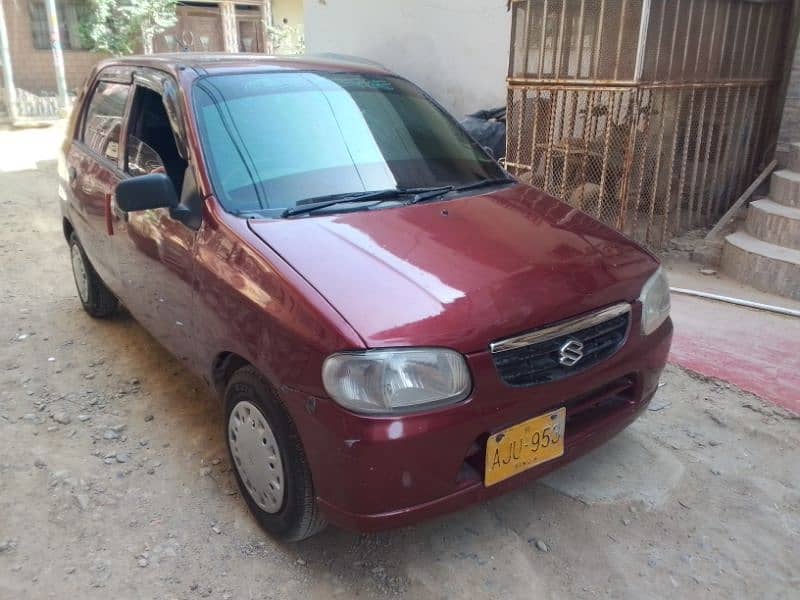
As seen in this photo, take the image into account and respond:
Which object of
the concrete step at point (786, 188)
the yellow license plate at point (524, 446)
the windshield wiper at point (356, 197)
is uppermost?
the windshield wiper at point (356, 197)

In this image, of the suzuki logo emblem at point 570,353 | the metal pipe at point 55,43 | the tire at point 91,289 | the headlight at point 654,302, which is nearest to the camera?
the suzuki logo emblem at point 570,353

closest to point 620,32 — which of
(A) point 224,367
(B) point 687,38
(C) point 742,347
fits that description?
(B) point 687,38

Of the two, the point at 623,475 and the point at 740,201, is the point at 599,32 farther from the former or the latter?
the point at 623,475

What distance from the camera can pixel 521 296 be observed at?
214 cm

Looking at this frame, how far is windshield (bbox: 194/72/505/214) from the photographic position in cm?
264

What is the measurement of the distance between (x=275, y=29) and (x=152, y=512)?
66.2 feet

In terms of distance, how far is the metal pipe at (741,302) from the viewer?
4207mm

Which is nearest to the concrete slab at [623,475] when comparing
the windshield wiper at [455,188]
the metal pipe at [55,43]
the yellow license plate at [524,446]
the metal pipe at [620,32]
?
the yellow license plate at [524,446]

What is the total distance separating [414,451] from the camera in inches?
76.1

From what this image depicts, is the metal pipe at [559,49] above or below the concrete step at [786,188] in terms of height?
above

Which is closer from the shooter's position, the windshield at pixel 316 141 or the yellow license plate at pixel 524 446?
the yellow license plate at pixel 524 446

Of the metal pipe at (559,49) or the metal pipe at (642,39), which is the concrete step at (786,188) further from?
the metal pipe at (559,49)

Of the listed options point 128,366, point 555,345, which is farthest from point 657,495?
point 128,366

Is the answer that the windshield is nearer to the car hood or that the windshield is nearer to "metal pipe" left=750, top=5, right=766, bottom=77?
the car hood
